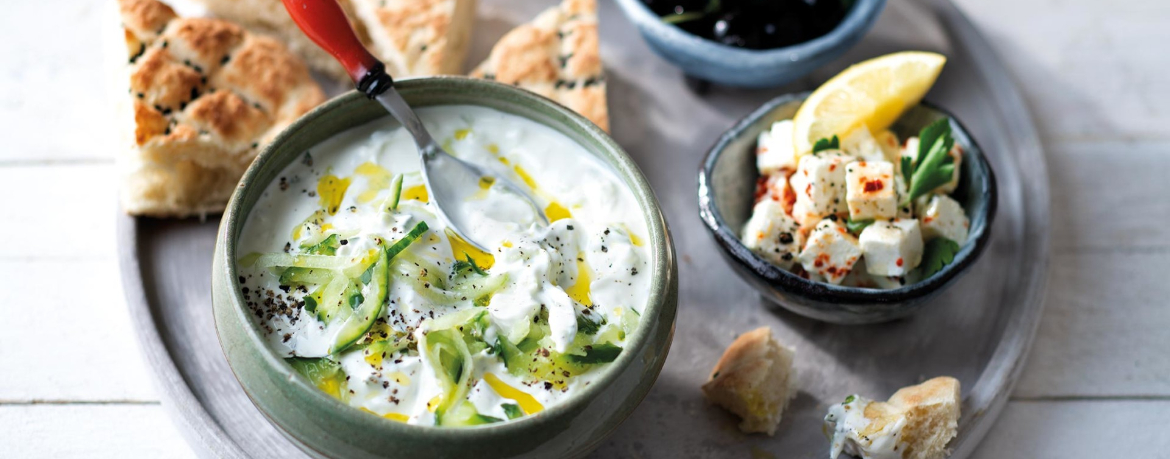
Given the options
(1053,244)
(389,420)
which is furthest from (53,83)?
(1053,244)

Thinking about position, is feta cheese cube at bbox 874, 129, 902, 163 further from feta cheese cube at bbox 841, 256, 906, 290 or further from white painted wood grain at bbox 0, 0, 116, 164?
white painted wood grain at bbox 0, 0, 116, 164

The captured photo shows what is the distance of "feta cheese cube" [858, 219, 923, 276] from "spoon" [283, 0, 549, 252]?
0.84 meters

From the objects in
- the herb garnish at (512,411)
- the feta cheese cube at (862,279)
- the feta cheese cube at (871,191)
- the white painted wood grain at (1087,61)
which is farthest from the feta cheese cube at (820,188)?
the white painted wood grain at (1087,61)

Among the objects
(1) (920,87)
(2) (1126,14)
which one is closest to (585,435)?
(1) (920,87)

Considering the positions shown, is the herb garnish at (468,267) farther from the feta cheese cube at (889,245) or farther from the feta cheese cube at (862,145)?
the feta cheese cube at (862,145)

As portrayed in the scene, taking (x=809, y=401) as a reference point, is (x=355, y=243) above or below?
above

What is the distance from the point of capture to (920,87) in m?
2.81

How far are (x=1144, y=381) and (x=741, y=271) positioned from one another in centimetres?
121

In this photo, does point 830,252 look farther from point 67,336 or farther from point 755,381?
point 67,336

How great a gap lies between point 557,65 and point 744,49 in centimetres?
58

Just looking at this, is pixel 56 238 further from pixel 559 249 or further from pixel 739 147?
pixel 739 147

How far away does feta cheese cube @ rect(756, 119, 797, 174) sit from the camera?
2.72 m

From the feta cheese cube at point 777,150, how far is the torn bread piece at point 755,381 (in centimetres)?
48

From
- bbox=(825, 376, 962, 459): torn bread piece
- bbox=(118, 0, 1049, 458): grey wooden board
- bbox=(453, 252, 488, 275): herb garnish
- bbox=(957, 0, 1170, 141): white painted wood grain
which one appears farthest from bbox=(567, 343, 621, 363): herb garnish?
bbox=(957, 0, 1170, 141): white painted wood grain
